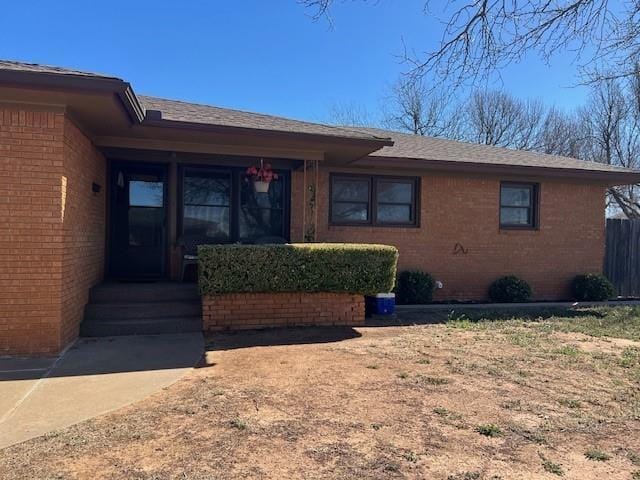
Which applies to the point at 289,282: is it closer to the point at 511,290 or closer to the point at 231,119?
the point at 231,119

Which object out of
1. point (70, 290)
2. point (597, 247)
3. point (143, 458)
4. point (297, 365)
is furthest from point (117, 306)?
point (597, 247)

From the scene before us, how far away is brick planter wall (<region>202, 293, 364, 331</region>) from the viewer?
7344mm

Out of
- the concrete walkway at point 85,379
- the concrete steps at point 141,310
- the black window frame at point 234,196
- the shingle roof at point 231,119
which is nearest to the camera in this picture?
the concrete walkway at point 85,379

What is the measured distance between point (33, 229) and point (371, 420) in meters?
4.43

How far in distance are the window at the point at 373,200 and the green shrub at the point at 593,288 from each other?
4.20m

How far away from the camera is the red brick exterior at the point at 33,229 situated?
5602 millimetres

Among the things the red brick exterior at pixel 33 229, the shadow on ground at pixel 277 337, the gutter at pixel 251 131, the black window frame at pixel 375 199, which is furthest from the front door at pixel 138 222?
the black window frame at pixel 375 199

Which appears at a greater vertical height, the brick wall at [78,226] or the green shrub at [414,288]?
the brick wall at [78,226]

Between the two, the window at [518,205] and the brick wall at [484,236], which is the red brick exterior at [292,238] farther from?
the window at [518,205]

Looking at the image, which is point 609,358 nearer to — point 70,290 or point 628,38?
point 628,38

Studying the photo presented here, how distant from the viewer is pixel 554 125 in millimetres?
31047

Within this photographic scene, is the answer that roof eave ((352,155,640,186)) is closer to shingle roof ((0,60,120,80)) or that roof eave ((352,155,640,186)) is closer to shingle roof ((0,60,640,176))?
shingle roof ((0,60,640,176))

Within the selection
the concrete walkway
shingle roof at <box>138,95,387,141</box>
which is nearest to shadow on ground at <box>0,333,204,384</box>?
the concrete walkway

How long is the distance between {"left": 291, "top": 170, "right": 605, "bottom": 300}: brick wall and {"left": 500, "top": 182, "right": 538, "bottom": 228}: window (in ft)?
0.58
